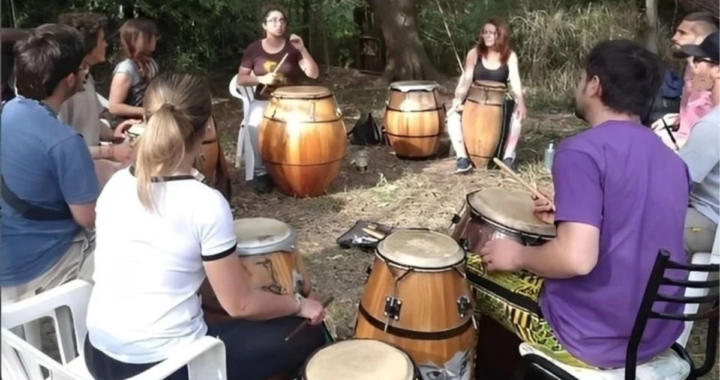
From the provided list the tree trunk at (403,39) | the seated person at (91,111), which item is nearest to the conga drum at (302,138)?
the seated person at (91,111)

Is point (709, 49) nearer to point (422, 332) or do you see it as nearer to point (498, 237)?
point (498, 237)

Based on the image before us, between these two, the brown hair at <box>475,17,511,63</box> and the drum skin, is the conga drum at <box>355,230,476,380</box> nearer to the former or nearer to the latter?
the drum skin

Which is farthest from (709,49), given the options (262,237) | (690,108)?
(262,237)

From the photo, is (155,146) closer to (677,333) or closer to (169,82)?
(169,82)

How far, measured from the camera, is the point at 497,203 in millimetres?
2809

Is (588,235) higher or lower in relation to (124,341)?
higher

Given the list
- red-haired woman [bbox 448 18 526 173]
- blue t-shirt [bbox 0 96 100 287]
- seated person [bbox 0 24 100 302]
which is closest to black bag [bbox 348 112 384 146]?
red-haired woman [bbox 448 18 526 173]

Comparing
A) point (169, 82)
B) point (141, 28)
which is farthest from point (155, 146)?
point (141, 28)

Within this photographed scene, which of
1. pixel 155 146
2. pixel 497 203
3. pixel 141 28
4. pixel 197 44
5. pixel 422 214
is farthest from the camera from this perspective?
pixel 197 44

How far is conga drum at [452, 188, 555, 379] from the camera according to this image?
102 inches

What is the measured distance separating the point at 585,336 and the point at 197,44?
28.5 ft

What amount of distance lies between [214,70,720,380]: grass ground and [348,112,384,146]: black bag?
151mm

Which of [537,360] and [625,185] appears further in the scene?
[537,360]

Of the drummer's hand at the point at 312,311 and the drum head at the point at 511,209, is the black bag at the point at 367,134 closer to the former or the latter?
the drum head at the point at 511,209
